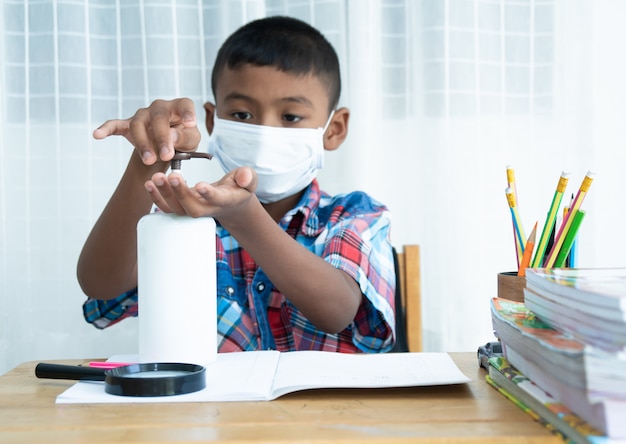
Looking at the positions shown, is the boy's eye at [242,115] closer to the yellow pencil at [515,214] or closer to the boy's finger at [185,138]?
the boy's finger at [185,138]

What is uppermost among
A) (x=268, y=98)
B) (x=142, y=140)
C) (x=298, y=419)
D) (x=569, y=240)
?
(x=268, y=98)

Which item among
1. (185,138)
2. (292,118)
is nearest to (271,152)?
(292,118)

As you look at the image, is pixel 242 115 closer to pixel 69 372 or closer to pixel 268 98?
pixel 268 98

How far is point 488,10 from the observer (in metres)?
1.61

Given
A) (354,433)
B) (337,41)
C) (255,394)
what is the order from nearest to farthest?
(354,433), (255,394), (337,41)

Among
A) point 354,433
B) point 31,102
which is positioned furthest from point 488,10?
point 354,433

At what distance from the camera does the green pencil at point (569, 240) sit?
0.75 metres

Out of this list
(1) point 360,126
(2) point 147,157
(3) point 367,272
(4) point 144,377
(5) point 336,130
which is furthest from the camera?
(1) point 360,126

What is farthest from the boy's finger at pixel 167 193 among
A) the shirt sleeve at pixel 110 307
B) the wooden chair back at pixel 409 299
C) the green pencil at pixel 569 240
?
the wooden chair back at pixel 409 299

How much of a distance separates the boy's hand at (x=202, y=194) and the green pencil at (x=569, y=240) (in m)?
0.34

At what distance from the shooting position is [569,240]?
0.78m

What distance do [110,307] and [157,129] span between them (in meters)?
0.50

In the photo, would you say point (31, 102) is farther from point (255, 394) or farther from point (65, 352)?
point (255, 394)

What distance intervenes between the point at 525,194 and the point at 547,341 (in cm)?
121
